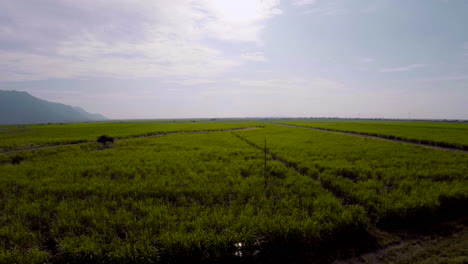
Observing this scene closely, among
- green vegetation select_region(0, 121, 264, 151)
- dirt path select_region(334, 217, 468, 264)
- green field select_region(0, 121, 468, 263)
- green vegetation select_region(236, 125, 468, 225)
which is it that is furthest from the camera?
green vegetation select_region(0, 121, 264, 151)

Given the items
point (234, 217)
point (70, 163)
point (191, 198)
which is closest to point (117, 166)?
point (70, 163)

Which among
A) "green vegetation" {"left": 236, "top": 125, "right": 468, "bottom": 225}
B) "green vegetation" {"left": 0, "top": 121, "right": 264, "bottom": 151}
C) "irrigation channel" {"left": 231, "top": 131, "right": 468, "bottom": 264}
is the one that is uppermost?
"green vegetation" {"left": 0, "top": 121, "right": 264, "bottom": 151}

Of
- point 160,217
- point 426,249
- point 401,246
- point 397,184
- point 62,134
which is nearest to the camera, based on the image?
point 426,249

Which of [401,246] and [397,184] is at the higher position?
[397,184]

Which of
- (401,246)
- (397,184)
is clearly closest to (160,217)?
(401,246)

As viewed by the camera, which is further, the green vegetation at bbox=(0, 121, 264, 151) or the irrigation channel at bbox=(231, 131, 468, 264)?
the green vegetation at bbox=(0, 121, 264, 151)

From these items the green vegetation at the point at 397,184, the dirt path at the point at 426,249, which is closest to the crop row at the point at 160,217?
the dirt path at the point at 426,249

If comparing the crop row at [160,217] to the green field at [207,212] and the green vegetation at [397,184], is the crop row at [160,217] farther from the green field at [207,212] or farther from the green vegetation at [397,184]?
the green vegetation at [397,184]

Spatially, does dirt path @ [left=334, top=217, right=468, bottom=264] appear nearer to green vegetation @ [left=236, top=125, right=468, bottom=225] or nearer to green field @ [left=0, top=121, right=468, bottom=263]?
green field @ [left=0, top=121, right=468, bottom=263]

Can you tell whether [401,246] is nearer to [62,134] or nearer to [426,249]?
[426,249]

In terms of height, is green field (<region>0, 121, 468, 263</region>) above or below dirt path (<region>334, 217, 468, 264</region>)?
above

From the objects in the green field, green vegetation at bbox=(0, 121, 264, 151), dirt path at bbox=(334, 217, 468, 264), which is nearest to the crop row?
the green field

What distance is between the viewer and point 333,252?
13.1 ft

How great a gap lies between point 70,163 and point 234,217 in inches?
474
